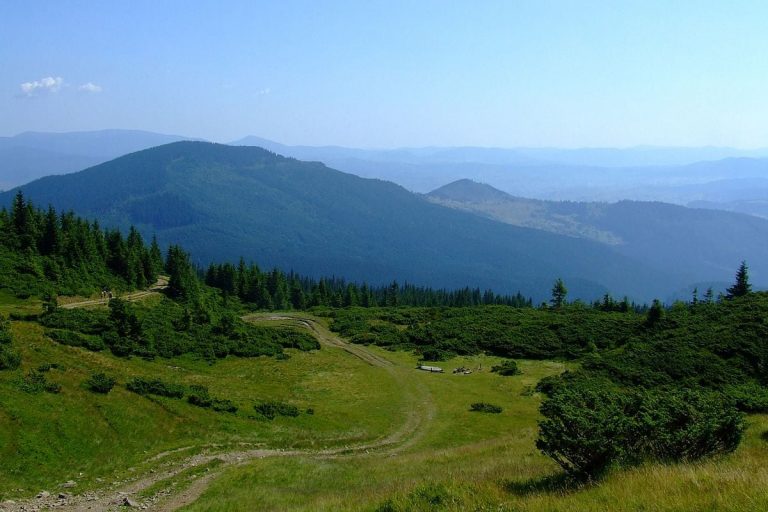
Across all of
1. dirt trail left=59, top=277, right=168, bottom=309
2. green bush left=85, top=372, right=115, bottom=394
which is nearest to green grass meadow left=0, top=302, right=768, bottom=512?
green bush left=85, top=372, right=115, bottom=394

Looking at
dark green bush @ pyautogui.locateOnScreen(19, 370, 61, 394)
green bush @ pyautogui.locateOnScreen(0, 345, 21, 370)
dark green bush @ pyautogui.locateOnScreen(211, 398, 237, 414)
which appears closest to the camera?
dark green bush @ pyautogui.locateOnScreen(19, 370, 61, 394)

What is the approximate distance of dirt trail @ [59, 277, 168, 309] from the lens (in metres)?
59.7

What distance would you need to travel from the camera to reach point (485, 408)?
146 feet

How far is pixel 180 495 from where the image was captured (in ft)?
72.7

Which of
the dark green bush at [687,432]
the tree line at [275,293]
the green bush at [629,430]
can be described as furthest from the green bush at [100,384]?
the tree line at [275,293]

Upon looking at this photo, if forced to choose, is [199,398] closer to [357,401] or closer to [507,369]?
[357,401]

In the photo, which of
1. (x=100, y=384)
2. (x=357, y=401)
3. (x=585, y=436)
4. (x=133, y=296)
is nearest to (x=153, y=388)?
(x=100, y=384)

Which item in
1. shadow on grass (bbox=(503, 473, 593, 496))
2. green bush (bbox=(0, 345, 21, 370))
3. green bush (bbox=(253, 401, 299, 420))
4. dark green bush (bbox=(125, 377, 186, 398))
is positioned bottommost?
green bush (bbox=(253, 401, 299, 420))

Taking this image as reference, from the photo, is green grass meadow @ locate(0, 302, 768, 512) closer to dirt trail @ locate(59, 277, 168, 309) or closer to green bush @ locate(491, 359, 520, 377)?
green bush @ locate(491, 359, 520, 377)

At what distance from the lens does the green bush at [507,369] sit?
57531mm

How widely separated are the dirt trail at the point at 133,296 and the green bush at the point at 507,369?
141 feet

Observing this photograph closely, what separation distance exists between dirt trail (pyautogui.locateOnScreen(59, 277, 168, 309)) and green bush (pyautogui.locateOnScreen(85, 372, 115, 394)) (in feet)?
82.4

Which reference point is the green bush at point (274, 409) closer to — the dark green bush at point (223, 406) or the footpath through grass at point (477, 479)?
the dark green bush at point (223, 406)

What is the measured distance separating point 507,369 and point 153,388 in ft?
127
